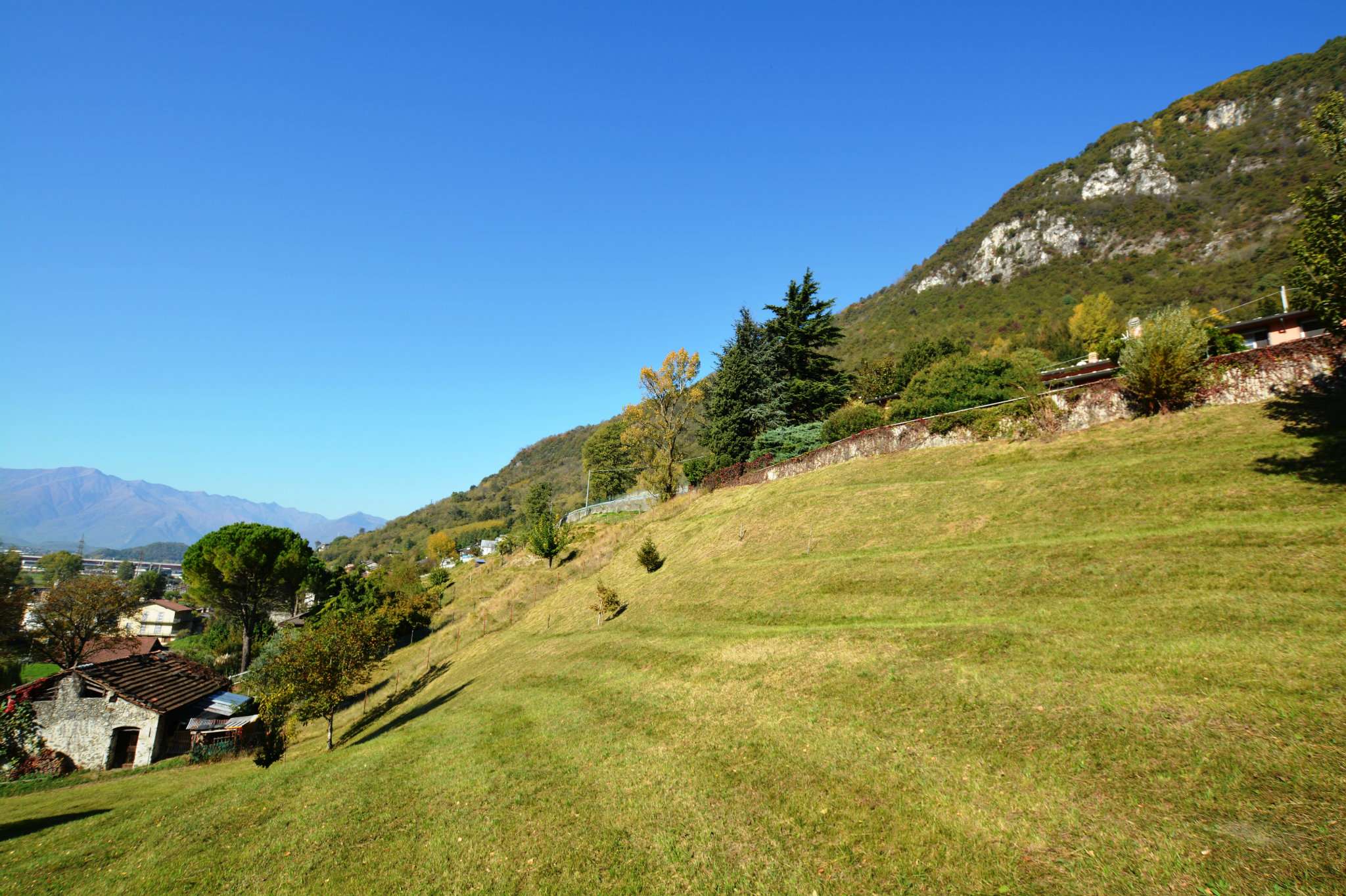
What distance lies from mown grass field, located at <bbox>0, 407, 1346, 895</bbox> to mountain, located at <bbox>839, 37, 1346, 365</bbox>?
8586 centimetres

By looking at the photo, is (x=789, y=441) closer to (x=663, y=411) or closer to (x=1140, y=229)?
(x=663, y=411)

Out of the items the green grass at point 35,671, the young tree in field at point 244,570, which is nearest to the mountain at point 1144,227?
the young tree in field at point 244,570

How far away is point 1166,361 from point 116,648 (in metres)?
84.9

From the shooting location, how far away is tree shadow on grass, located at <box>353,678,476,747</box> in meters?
24.8

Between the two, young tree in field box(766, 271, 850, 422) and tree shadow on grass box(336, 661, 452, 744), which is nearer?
tree shadow on grass box(336, 661, 452, 744)

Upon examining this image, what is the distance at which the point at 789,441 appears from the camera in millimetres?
44594

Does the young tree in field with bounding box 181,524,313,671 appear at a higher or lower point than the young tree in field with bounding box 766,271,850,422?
lower

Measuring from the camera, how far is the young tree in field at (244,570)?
51.7 metres

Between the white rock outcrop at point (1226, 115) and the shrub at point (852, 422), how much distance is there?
16321 centimetres

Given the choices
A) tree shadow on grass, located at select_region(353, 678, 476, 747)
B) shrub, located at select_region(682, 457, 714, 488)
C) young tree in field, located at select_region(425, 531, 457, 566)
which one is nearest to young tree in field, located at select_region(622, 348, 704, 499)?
shrub, located at select_region(682, 457, 714, 488)

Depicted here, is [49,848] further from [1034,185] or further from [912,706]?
[1034,185]

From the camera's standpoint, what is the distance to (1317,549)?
13.5 metres

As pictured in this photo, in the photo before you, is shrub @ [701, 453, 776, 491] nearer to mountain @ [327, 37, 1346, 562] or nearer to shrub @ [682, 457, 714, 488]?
shrub @ [682, 457, 714, 488]

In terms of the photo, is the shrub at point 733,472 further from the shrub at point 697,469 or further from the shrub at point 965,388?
the shrub at point 965,388
